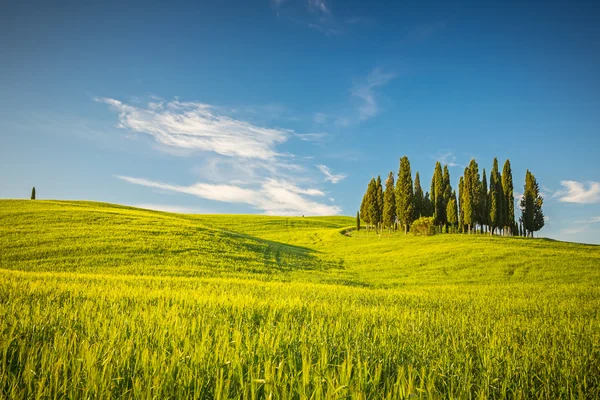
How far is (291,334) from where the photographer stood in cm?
481

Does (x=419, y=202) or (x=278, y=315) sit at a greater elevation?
(x=419, y=202)

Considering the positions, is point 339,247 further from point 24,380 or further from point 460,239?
point 24,380

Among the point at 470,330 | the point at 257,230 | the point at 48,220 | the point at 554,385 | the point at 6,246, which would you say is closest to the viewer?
the point at 554,385

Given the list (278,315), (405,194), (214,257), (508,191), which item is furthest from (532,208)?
(278,315)

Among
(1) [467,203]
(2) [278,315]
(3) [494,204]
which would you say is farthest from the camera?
(3) [494,204]

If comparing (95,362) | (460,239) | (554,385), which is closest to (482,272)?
(460,239)

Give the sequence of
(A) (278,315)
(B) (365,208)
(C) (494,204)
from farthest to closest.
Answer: (B) (365,208), (C) (494,204), (A) (278,315)

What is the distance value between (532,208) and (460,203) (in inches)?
967

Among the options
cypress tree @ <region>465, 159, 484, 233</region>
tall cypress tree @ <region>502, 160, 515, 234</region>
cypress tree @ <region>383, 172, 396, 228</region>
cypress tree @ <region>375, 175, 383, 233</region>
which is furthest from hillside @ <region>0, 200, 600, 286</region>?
tall cypress tree @ <region>502, 160, 515, 234</region>

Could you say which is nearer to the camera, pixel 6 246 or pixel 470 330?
pixel 470 330

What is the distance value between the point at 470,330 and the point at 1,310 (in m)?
8.79

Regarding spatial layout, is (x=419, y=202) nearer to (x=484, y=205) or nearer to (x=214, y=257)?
(x=484, y=205)

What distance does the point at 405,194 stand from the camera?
71938 millimetres

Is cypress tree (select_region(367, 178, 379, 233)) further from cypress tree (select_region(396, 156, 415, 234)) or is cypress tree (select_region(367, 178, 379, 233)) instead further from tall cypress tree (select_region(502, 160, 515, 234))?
tall cypress tree (select_region(502, 160, 515, 234))
